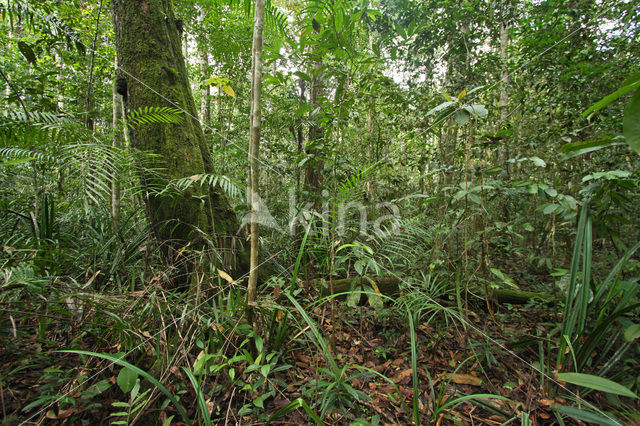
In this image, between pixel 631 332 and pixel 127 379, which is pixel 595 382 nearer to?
pixel 631 332

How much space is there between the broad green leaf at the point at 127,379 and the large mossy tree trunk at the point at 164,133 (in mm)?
858

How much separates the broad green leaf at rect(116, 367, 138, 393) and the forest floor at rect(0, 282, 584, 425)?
0.09 meters

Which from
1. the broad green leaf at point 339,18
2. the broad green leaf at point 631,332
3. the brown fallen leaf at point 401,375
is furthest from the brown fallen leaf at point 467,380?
the broad green leaf at point 339,18

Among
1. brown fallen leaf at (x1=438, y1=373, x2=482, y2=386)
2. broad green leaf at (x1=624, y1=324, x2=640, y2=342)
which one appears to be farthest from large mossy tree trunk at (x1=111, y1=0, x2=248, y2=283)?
broad green leaf at (x1=624, y1=324, x2=640, y2=342)

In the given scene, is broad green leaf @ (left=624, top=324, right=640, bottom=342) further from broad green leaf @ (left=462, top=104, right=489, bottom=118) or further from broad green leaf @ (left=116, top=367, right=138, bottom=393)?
broad green leaf @ (left=116, top=367, right=138, bottom=393)

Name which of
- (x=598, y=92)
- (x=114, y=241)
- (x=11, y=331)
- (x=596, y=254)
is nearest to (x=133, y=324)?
(x=11, y=331)

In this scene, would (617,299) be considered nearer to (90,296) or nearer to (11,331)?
(90,296)

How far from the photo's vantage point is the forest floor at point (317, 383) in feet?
3.63

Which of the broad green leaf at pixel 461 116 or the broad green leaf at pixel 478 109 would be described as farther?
the broad green leaf at pixel 461 116

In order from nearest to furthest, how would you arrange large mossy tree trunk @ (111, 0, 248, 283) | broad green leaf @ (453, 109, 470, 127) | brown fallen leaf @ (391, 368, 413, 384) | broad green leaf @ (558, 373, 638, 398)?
broad green leaf @ (558, 373, 638, 398), broad green leaf @ (453, 109, 470, 127), brown fallen leaf @ (391, 368, 413, 384), large mossy tree trunk @ (111, 0, 248, 283)

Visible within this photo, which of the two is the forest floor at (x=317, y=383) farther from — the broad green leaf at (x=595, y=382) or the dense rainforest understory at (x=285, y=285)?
the broad green leaf at (x=595, y=382)

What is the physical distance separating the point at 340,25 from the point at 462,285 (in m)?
2.12

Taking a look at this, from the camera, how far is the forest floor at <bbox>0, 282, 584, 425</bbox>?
3.63 ft

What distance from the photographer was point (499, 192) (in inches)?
75.9
